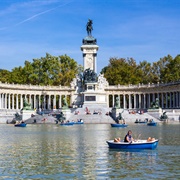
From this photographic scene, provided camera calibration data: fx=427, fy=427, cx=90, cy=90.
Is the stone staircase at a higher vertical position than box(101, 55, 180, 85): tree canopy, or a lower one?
lower

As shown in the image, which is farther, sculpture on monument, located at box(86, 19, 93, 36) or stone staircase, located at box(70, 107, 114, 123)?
sculpture on monument, located at box(86, 19, 93, 36)

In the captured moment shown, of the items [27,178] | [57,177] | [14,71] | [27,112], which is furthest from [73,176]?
[14,71]

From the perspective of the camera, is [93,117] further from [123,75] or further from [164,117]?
[123,75]

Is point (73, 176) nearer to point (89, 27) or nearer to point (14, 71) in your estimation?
point (89, 27)

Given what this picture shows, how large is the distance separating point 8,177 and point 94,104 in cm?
8214

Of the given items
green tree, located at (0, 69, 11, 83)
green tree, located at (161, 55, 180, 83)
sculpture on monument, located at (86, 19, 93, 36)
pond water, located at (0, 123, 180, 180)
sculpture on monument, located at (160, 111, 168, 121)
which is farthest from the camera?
green tree, located at (0, 69, 11, 83)

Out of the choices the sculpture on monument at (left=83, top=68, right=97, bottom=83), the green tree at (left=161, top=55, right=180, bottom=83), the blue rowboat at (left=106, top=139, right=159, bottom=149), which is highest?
the green tree at (left=161, top=55, right=180, bottom=83)

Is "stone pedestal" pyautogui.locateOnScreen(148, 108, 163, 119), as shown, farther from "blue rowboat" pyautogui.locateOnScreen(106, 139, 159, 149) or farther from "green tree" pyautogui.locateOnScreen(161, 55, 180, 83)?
"blue rowboat" pyautogui.locateOnScreen(106, 139, 159, 149)

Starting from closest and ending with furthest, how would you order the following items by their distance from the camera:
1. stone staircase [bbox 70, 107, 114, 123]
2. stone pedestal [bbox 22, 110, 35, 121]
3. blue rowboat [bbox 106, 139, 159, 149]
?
1. blue rowboat [bbox 106, 139, 159, 149]
2. stone staircase [bbox 70, 107, 114, 123]
3. stone pedestal [bbox 22, 110, 35, 121]

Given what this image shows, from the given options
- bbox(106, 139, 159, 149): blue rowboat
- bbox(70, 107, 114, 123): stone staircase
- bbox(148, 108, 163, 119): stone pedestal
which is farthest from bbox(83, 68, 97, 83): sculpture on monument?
bbox(106, 139, 159, 149): blue rowboat

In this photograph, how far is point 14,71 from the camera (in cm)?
12812

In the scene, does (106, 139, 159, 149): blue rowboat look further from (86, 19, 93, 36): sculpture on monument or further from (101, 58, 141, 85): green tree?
(101, 58, 141, 85): green tree

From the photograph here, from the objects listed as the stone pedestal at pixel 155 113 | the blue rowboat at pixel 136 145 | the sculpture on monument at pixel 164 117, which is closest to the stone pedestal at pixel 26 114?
the stone pedestal at pixel 155 113

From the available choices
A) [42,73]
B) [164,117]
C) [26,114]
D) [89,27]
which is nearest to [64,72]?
[42,73]
